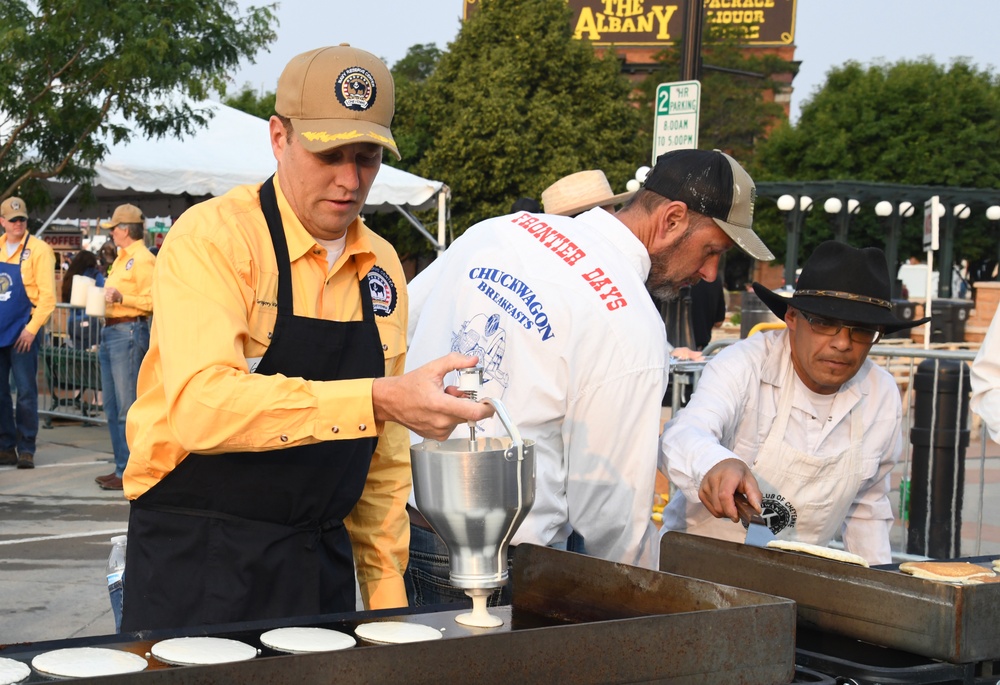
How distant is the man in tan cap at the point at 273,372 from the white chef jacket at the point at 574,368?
1.44 feet

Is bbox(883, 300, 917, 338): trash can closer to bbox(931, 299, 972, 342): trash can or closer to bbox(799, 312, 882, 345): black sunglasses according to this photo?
bbox(931, 299, 972, 342): trash can

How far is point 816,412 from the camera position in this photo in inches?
143

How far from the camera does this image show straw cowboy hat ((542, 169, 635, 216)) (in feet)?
20.9

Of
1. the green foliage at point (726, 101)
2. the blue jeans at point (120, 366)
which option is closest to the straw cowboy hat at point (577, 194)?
the blue jeans at point (120, 366)

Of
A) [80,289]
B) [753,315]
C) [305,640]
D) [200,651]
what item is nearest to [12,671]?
[200,651]

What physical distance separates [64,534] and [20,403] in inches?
99.0

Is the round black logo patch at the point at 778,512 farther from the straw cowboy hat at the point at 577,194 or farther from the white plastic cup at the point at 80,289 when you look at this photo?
the white plastic cup at the point at 80,289

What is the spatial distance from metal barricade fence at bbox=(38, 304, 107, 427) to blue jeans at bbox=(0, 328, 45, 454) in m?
1.52

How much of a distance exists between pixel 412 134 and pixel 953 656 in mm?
43528

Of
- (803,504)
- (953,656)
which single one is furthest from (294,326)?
(803,504)

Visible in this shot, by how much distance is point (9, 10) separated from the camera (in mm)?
9766

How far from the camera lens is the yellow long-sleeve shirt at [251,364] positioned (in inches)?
84.5

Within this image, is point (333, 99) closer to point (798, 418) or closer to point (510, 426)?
point (510, 426)

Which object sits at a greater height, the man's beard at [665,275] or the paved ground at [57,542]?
the man's beard at [665,275]
